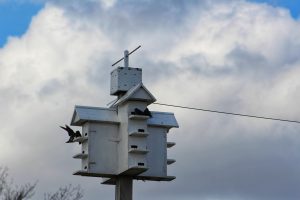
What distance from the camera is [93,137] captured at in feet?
137

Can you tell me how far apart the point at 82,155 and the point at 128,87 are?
2268 millimetres

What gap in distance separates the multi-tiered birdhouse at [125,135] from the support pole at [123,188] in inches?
7.8

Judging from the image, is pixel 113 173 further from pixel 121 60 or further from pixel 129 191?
pixel 121 60

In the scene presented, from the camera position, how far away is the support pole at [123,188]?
41.4 meters

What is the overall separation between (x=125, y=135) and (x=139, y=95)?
45.6 inches

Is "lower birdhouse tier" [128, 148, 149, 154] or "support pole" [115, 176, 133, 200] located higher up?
"lower birdhouse tier" [128, 148, 149, 154]

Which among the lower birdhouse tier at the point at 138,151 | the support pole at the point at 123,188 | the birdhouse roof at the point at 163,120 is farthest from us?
the birdhouse roof at the point at 163,120

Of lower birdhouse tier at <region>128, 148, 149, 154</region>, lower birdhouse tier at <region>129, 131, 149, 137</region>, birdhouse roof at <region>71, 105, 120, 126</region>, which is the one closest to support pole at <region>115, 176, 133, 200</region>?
lower birdhouse tier at <region>128, 148, 149, 154</region>

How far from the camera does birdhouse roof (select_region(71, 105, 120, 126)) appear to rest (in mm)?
41719

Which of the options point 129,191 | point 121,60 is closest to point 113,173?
point 129,191

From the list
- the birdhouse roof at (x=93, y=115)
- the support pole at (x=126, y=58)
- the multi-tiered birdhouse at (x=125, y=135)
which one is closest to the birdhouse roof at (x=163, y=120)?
the multi-tiered birdhouse at (x=125, y=135)

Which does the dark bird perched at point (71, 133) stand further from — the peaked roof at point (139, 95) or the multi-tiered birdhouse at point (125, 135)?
the peaked roof at point (139, 95)

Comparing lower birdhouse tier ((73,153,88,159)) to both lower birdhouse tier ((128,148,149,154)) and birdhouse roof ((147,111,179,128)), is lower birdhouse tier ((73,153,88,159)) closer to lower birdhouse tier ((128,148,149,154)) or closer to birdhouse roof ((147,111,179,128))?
lower birdhouse tier ((128,148,149,154))

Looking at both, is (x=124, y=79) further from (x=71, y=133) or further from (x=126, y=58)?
(x=71, y=133)
